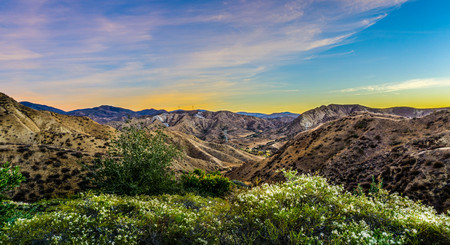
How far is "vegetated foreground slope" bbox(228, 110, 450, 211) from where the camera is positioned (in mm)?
11875

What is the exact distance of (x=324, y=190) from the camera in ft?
17.0

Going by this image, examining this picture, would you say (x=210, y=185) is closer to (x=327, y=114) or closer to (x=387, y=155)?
(x=387, y=155)

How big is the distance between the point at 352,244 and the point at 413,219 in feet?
5.86

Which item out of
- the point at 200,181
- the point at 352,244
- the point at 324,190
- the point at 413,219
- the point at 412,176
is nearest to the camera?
the point at 352,244

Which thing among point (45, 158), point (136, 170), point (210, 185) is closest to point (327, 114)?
point (210, 185)

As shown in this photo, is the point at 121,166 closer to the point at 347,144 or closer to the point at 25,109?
the point at 347,144

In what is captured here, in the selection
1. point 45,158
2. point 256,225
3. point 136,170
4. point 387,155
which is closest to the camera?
point 256,225

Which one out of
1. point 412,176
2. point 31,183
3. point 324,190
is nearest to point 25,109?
point 31,183

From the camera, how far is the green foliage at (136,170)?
10.4m

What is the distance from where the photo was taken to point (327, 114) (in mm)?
165125

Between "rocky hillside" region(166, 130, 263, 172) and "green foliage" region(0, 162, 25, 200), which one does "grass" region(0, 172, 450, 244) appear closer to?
"green foliage" region(0, 162, 25, 200)

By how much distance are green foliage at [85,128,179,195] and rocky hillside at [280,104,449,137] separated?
133 metres

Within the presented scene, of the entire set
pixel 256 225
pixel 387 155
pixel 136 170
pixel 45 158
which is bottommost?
pixel 387 155

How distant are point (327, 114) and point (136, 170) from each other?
17782 cm
